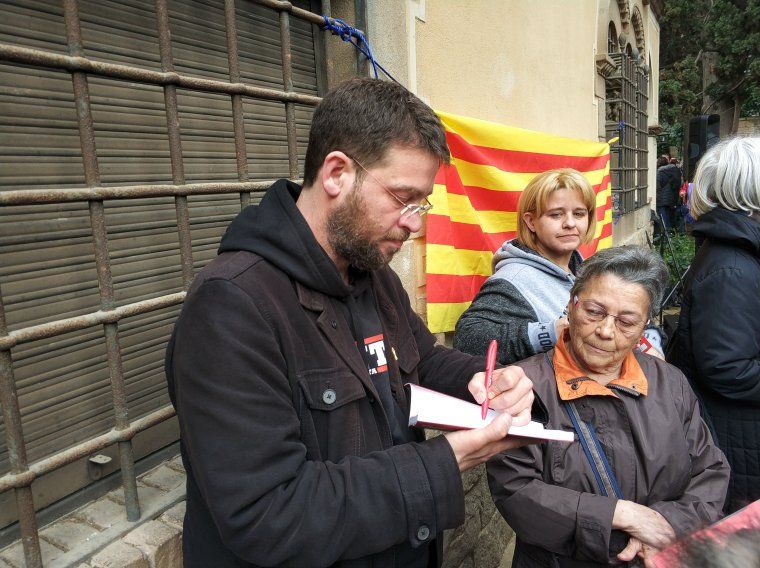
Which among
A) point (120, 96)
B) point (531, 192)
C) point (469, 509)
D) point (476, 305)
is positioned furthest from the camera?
point (469, 509)

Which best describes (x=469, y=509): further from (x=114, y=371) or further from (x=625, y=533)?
(x=114, y=371)

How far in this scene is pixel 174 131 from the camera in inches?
62.4

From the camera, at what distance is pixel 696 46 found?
21891mm

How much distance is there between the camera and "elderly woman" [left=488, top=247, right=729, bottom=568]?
1.49 m

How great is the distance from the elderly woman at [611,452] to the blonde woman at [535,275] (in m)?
0.24

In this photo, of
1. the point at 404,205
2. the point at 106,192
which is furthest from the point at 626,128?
the point at 106,192

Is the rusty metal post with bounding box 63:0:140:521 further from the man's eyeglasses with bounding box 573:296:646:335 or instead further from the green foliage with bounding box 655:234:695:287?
the green foliage with bounding box 655:234:695:287

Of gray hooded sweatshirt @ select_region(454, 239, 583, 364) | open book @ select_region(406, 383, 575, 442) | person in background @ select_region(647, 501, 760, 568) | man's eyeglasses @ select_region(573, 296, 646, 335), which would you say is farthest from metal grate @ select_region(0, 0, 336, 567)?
person in background @ select_region(647, 501, 760, 568)

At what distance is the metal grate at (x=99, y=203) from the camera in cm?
123

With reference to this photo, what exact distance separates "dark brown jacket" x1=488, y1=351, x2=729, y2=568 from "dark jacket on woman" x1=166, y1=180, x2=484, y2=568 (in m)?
0.52

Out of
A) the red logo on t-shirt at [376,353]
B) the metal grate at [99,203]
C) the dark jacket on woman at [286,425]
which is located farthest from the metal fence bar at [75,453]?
the red logo on t-shirt at [376,353]

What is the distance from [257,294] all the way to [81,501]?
105cm

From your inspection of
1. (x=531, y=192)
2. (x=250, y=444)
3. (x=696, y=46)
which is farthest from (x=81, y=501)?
(x=696, y=46)

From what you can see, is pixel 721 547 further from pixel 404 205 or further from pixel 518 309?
pixel 518 309
